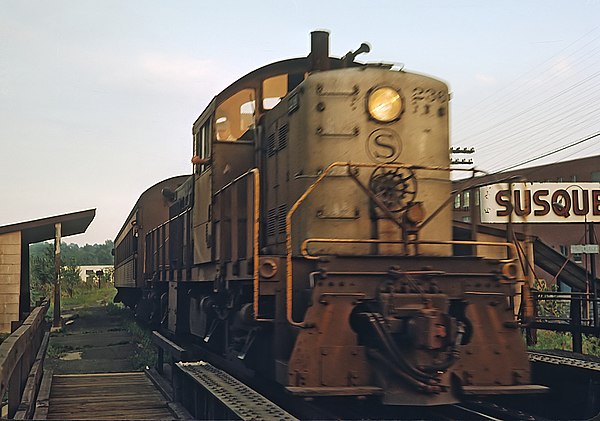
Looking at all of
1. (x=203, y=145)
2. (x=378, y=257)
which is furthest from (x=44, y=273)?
(x=378, y=257)

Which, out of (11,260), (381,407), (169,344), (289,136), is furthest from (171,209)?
(381,407)

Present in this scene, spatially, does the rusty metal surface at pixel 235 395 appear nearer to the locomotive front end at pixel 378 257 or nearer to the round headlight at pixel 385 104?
the locomotive front end at pixel 378 257

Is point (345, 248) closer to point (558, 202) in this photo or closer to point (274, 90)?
point (274, 90)

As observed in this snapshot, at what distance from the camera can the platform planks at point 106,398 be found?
26.5 ft

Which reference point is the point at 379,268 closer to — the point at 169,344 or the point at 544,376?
the point at 544,376

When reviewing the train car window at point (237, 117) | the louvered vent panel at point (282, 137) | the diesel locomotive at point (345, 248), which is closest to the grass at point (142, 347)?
the diesel locomotive at point (345, 248)

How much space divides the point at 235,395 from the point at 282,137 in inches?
108

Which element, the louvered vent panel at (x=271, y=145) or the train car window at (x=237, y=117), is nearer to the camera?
the louvered vent panel at (x=271, y=145)

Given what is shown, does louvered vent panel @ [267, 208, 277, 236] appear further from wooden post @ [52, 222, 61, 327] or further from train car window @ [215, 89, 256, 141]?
wooden post @ [52, 222, 61, 327]

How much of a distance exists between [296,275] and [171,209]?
7.76m

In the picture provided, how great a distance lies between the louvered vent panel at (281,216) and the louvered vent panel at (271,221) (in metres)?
0.12

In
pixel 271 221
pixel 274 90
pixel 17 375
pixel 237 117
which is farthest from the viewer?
pixel 237 117

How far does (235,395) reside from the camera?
244 inches

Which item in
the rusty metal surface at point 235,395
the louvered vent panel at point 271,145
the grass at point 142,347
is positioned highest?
the louvered vent panel at point 271,145
